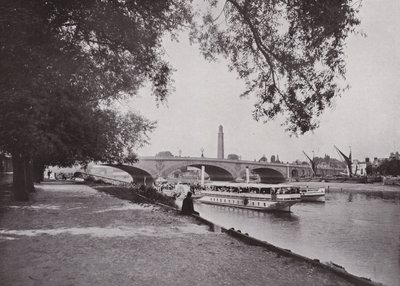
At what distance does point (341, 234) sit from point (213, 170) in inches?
2768

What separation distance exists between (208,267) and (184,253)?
4.32ft

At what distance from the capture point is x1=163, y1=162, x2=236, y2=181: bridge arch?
7762 centimetres

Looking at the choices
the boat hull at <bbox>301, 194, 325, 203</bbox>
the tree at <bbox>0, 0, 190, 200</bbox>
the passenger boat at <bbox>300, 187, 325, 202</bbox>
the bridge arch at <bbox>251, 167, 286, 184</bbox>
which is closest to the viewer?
the tree at <bbox>0, 0, 190, 200</bbox>

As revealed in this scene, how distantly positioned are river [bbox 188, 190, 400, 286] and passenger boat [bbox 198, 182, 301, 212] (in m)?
1.22

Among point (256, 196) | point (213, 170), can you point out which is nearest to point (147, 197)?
point (256, 196)

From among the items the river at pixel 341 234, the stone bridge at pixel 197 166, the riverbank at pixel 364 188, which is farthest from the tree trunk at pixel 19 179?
the riverbank at pixel 364 188

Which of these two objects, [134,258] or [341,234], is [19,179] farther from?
[341,234]

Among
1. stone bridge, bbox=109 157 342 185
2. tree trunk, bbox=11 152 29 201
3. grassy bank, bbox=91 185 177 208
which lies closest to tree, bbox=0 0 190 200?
tree trunk, bbox=11 152 29 201

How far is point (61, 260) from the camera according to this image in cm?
760

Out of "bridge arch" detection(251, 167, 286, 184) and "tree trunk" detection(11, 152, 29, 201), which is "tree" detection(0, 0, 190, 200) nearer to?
"tree trunk" detection(11, 152, 29, 201)

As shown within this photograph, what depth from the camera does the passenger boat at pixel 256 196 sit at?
38.1 meters

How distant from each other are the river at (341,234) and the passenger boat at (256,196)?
48.1 inches

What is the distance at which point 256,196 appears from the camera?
4041 cm

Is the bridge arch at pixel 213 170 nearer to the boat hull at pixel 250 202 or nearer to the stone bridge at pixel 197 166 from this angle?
the stone bridge at pixel 197 166
